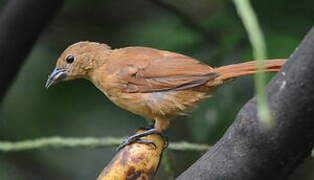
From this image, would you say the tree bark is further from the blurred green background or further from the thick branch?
the thick branch

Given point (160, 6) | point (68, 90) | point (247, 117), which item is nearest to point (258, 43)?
point (247, 117)

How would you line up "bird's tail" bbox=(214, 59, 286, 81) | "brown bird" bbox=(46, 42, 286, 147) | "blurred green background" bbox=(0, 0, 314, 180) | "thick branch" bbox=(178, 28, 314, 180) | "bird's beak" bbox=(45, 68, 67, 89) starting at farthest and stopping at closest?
"blurred green background" bbox=(0, 0, 314, 180) < "bird's beak" bbox=(45, 68, 67, 89) < "brown bird" bbox=(46, 42, 286, 147) < "bird's tail" bbox=(214, 59, 286, 81) < "thick branch" bbox=(178, 28, 314, 180)

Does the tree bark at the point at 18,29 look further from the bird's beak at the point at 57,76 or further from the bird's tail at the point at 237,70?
the bird's tail at the point at 237,70

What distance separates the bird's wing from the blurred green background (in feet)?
1.19

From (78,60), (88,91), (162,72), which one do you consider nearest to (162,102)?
(162,72)

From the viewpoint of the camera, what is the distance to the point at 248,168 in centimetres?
136

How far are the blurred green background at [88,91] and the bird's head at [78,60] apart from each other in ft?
1.01

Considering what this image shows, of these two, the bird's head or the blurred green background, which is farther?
the blurred green background

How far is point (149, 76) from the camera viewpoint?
281 centimetres

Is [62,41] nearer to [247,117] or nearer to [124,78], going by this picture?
[124,78]

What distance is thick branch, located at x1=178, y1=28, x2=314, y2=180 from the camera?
4.06 feet

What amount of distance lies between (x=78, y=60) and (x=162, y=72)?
1.26ft

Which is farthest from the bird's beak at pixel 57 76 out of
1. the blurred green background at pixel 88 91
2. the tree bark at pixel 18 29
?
the blurred green background at pixel 88 91

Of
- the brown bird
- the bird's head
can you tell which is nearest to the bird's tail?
the brown bird
